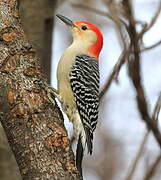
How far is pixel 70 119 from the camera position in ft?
15.3

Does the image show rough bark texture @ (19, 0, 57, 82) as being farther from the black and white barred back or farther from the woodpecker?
the black and white barred back

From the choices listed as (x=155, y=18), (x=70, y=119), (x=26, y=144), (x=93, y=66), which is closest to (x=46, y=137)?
(x=26, y=144)

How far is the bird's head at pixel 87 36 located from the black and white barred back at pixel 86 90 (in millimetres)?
258

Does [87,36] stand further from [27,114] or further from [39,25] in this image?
[27,114]

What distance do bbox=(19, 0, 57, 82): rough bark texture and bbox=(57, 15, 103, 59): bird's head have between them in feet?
1.91

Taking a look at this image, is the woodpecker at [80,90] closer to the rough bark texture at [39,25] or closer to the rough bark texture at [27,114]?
the rough bark texture at [39,25]

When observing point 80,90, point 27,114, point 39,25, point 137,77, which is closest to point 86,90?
point 80,90

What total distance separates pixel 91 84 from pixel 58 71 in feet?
1.16

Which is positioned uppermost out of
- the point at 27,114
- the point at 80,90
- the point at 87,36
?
the point at 27,114

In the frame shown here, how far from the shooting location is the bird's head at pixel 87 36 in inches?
211

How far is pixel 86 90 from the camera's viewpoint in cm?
473

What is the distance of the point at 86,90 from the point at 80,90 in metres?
0.06

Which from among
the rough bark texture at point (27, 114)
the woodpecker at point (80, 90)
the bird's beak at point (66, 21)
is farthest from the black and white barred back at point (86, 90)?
the rough bark texture at point (27, 114)

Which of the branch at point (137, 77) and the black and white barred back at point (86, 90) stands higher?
the branch at point (137, 77)
